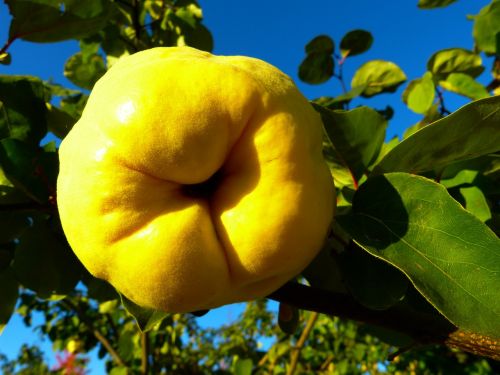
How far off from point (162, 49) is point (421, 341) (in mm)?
797

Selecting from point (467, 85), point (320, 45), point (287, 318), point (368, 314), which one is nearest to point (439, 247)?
point (368, 314)

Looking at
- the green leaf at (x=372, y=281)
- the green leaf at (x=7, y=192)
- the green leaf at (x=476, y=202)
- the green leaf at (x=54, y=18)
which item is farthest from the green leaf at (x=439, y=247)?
the green leaf at (x=54, y=18)

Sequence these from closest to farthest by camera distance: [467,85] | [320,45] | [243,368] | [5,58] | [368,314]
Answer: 1. [368,314]
2. [5,58]
3. [467,85]
4. [320,45]
5. [243,368]

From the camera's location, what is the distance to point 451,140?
880 mm

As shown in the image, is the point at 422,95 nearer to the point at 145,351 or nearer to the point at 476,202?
the point at 476,202

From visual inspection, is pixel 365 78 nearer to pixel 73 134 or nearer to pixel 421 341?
pixel 421 341

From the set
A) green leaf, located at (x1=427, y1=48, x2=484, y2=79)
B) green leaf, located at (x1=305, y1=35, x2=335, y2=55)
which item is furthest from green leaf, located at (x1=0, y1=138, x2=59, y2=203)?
green leaf, located at (x1=427, y1=48, x2=484, y2=79)

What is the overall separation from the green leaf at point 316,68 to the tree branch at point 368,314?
1652mm

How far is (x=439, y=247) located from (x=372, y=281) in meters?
0.21

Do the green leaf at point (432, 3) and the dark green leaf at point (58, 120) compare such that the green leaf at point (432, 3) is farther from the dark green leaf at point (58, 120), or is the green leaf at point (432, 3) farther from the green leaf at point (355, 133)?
the dark green leaf at point (58, 120)

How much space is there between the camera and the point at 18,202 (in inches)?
46.4

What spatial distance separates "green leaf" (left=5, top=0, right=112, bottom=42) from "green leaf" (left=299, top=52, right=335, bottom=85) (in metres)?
1.27

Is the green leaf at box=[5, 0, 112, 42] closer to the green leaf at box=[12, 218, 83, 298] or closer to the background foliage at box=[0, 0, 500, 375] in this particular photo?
the background foliage at box=[0, 0, 500, 375]

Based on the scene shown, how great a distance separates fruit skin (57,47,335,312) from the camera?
66 cm
